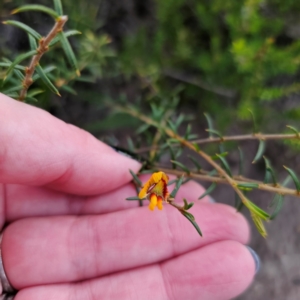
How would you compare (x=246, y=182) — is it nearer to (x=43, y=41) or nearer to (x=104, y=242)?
(x=104, y=242)

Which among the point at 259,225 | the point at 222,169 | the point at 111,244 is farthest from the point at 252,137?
the point at 111,244

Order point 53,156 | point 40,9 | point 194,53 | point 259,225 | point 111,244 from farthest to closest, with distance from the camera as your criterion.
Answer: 1. point 194,53
2. point 111,244
3. point 53,156
4. point 259,225
5. point 40,9

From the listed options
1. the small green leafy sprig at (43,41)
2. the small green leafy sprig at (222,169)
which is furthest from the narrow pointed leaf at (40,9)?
the small green leafy sprig at (222,169)

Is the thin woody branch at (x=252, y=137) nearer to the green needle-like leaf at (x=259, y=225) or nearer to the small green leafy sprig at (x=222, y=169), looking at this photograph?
the small green leafy sprig at (x=222, y=169)

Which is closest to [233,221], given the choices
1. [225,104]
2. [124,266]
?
[124,266]

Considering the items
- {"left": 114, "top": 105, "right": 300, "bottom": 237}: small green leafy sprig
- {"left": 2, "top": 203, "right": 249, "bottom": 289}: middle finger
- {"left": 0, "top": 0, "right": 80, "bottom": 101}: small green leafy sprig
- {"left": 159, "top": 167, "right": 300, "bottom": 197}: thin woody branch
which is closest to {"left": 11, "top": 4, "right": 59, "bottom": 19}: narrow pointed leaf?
{"left": 0, "top": 0, "right": 80, "bottom": 101}: small green leafy sprig

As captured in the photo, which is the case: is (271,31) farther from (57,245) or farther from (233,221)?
(57,245)

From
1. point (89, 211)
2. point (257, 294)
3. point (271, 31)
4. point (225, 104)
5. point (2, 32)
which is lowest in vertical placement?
point (257, 294)

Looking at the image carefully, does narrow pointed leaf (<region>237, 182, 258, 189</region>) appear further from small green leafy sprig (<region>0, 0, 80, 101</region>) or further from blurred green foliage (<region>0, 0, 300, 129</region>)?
small green leafy sprig (<region>0, 0, 80, 101</region>)
